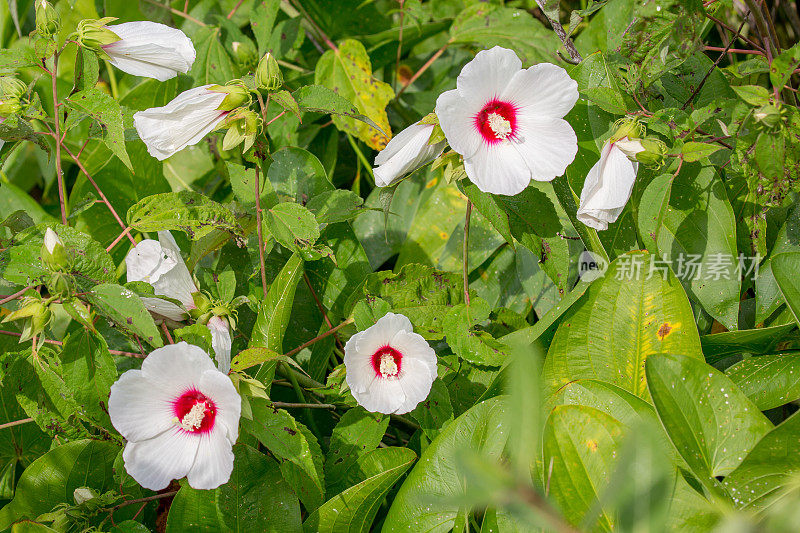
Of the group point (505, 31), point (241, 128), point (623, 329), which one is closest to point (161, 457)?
point (241, 128)

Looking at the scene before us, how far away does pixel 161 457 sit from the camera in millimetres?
Answer: 771

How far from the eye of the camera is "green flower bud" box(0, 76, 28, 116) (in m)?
0.87

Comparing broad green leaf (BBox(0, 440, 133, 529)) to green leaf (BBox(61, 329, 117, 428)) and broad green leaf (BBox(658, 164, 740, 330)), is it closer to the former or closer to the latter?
green leaf (BBox(61, 329, 117, 428))

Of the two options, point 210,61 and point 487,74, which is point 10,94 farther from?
point 487,74

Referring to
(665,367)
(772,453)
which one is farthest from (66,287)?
(772,453)

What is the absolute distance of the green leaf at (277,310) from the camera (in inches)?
37.1

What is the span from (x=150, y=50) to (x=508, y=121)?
51cm

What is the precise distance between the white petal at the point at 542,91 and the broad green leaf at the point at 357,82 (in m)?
0.43

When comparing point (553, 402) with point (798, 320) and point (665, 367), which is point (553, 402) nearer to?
point (665, 367)

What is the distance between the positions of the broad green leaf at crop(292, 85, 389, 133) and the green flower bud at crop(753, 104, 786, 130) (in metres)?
0.49

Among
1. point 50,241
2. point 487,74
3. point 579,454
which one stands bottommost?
point 579,454

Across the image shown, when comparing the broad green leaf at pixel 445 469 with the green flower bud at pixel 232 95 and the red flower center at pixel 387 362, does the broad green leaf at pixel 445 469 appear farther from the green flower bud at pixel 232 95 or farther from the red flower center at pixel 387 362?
the green flower bud at pixel 232 95

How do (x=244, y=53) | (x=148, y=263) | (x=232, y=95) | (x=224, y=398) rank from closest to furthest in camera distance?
(x=224, y=398), (x=232, y=95), (x=148, y=263), (x=244, y=53)

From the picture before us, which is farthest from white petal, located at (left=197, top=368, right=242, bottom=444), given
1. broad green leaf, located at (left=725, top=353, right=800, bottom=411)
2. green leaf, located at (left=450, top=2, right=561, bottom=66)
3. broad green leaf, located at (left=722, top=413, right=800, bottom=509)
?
green leaf, located at (left=450, top=2, right=561, bottom=66)
